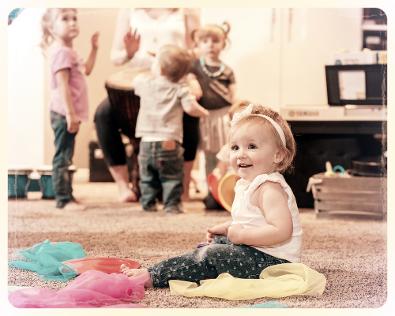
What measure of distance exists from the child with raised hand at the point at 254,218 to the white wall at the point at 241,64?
3.45 ft

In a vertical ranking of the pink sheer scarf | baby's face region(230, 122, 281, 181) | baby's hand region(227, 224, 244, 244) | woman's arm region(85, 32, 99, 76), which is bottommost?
the pink sheer scarf

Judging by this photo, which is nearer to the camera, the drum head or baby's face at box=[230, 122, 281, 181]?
baby's face at box=[230, 122, 281, 181]

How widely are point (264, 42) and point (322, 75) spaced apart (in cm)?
22

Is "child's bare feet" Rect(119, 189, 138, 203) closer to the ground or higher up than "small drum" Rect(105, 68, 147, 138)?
closer to the ground

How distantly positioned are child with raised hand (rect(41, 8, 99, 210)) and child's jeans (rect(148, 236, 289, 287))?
0.92 m

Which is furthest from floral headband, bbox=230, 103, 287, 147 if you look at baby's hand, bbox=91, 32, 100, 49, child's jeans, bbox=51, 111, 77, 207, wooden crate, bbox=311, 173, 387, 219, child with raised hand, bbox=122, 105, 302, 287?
baby's hand, bbox=91, 32, 100, 49

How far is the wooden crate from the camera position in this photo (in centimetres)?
175

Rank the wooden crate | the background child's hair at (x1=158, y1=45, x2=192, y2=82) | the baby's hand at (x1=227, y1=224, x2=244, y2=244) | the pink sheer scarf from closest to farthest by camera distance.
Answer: the pink sheer scarf
the baby's hand at (x1=227, y1=224, x2=244, y2=244)
the wooden crate
the background child's hair at (x1=158, y1=45, x2=192, y2=82)

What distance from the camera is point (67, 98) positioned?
6.24 ft

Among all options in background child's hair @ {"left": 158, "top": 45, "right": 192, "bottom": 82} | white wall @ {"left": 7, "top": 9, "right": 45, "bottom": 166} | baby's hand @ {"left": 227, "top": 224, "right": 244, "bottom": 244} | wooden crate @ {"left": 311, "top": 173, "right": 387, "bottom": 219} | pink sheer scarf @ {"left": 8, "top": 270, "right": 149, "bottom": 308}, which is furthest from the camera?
white wall @ {"left": 7, "top": 9, "right": 45, "bottom": 166}

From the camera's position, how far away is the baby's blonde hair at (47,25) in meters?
1.91

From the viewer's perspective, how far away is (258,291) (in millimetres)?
956

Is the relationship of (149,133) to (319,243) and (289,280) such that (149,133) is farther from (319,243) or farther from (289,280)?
(289,280)

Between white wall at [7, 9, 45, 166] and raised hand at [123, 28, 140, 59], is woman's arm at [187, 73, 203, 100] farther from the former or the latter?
white wall at [7, 9, 45, 166]
